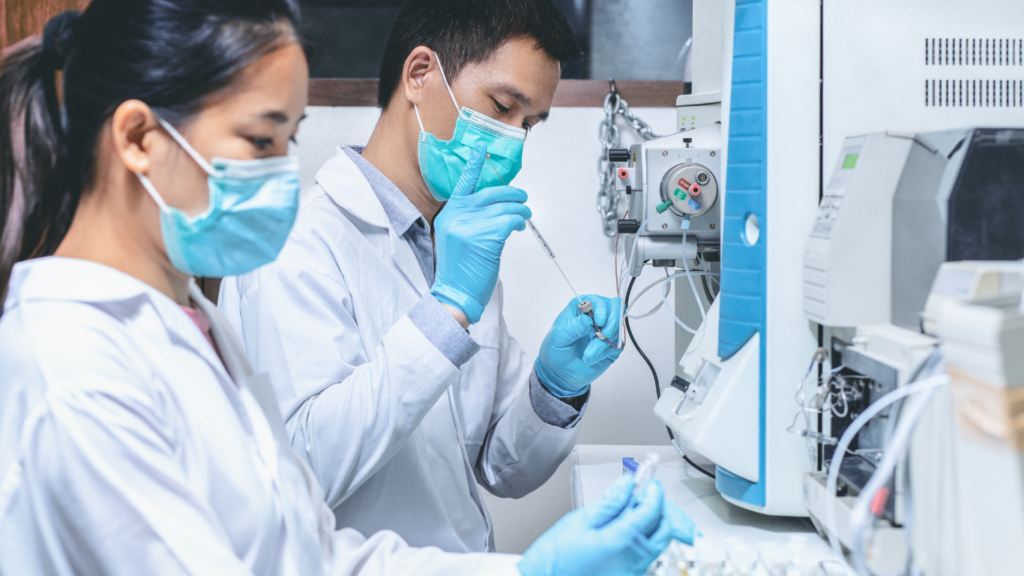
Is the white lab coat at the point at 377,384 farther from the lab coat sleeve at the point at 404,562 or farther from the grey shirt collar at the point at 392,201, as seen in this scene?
the lab coat sleeve at the point at 404,562

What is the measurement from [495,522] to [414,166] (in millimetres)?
1195

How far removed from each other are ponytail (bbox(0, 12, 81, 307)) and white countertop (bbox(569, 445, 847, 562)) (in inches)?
32.4

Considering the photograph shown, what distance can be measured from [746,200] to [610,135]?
0.99 meters

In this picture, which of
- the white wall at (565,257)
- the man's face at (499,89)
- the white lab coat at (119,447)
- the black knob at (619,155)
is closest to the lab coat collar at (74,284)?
the white lab coat at (119,447)

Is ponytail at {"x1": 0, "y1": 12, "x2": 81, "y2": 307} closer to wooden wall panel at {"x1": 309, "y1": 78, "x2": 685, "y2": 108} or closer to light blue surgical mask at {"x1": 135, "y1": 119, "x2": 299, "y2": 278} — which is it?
light blue surgical mask at {"x1": 135, "y1": 119, "x2": 299, "y2": 278}

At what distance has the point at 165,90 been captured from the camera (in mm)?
673

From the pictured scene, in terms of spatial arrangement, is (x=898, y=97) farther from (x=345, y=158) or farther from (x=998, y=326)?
(x=345, y=158)

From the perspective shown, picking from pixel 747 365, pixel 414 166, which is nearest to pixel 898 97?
pixel 747 365

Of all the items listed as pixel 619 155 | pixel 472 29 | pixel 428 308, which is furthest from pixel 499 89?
pixel 428 308

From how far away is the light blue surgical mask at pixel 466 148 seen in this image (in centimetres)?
126

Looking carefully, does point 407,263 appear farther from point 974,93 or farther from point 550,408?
point 974,93

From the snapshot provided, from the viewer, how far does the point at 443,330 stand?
102cm

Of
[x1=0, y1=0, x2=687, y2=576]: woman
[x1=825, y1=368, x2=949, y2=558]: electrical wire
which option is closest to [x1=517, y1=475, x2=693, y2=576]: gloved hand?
[x1=0, y1=0, x2=687, y2=576]: woman

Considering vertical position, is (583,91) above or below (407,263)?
above
